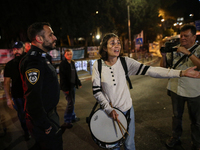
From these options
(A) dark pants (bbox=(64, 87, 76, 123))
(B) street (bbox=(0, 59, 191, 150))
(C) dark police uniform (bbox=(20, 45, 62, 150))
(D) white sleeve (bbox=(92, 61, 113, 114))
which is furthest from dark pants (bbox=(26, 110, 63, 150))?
(A) dark pants (bbox=(64, 87, 76, 123))

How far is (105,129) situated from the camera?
2.03 m

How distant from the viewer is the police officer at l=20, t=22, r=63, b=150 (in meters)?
1.66

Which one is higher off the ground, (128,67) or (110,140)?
(128,67)

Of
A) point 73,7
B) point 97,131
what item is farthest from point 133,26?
point 97,131

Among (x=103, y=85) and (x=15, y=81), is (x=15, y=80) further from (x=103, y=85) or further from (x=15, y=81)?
(x=103, y=85)

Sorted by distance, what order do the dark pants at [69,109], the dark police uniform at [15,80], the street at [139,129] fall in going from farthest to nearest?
the dark pants at [69,109] → the dark police uniform at [15,80] → the street at [139,129]

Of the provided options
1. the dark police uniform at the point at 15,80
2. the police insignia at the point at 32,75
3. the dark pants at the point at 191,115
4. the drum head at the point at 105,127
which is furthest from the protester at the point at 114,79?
the dark police uniform at the point at 15,80

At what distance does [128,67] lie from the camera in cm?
227

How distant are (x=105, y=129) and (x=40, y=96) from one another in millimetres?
985

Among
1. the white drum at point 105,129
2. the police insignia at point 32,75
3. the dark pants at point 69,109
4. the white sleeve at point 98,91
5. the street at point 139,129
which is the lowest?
the street at point 139,129

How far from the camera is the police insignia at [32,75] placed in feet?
5.44

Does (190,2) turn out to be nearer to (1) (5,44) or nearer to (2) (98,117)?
(1) (5,44)

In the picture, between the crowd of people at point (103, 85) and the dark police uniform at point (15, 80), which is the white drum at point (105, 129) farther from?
the dark police uniform at point (15, 80)

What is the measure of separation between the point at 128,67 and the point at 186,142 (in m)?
2.20
